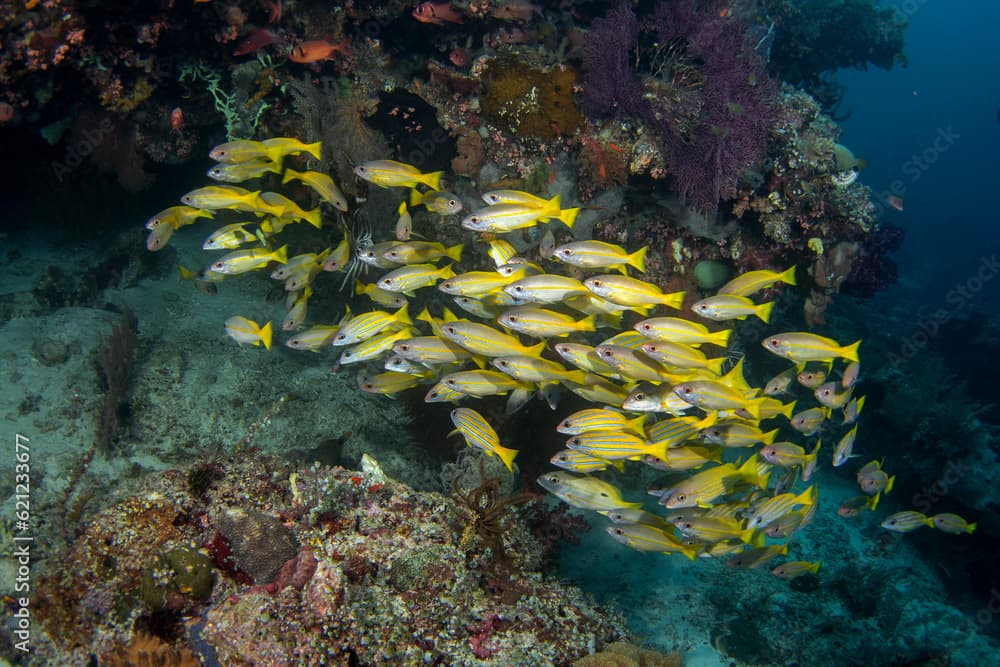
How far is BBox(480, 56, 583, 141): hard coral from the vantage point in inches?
267

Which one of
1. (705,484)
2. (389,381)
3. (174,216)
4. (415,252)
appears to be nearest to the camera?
(705,484)

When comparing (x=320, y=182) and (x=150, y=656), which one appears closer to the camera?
(x=150, y=656)

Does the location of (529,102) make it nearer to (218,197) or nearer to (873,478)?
(218,197)

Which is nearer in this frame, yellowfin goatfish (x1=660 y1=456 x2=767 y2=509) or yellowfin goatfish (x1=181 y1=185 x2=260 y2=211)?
yellowfin goatfish (x1=660 y1=456 x2=767 y2=509)

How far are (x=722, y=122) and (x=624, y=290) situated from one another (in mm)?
3929

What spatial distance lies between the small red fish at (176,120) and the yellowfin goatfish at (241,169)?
264cm

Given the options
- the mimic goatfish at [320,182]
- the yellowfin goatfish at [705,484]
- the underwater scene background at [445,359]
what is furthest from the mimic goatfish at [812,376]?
the mimic goatfish at [320,182]

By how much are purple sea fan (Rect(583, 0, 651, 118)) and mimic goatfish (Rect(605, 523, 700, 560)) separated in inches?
210

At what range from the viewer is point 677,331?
14.0 ft

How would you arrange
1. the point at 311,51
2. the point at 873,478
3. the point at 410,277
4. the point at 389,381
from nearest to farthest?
the point at 410,277 → the point at 389,381 → the point at 873,478 → the point at 311,51

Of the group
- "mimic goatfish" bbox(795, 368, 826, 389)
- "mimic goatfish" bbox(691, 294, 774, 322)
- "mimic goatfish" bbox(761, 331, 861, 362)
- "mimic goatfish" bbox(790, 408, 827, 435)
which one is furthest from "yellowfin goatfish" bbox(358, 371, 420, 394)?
"mimic goatfish" bbox(795, 368, 826, 389)

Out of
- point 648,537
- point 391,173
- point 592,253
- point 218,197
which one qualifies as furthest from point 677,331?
point 218,197

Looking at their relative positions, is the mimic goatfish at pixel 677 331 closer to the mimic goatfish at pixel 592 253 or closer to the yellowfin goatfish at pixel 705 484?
the mimic goatfish at pixel 592 253

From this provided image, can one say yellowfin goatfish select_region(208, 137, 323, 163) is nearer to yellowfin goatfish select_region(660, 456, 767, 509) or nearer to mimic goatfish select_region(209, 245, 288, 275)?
mimic goatfish select_region(209, 245, 288, 275)
